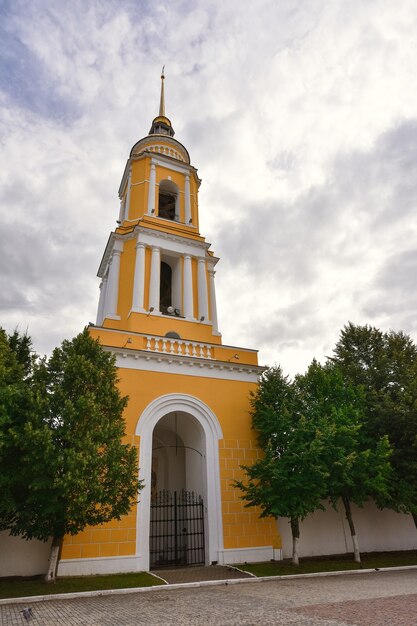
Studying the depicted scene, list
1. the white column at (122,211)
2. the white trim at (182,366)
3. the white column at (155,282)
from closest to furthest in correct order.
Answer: the white trim at (182,366), the white column at (155,282), the white column at (122,211)

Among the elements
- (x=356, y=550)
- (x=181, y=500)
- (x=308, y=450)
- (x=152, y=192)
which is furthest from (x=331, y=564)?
(x=152, y=192)

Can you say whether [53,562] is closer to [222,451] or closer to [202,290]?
[222,451]

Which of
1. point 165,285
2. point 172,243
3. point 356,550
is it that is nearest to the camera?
point 356,550

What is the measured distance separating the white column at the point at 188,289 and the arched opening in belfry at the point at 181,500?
196 inches

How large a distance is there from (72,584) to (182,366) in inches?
322

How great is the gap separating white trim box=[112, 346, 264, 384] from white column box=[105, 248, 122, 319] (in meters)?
3.72

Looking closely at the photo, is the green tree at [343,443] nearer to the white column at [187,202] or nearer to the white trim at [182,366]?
the white trim at [182,366]

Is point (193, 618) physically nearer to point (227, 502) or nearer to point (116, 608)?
point (116, 608)

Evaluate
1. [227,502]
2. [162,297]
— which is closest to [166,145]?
[162,297]

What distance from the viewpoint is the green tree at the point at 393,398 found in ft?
55.1

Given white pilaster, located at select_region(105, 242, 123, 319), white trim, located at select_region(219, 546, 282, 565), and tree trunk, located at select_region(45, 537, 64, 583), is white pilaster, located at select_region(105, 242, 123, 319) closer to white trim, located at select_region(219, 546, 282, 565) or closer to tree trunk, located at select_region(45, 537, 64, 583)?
tree trunk, located at select_region(45, 537, 64, 583)

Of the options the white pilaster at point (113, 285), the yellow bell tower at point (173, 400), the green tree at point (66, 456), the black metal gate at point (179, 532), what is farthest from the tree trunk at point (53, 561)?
the white pilaster at point (113, 285)

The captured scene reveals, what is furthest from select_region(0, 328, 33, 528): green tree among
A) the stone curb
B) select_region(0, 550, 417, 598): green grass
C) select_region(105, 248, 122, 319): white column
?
select_region(105, 248, 122, 319): white column

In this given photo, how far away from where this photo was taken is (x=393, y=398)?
20.0 meters
